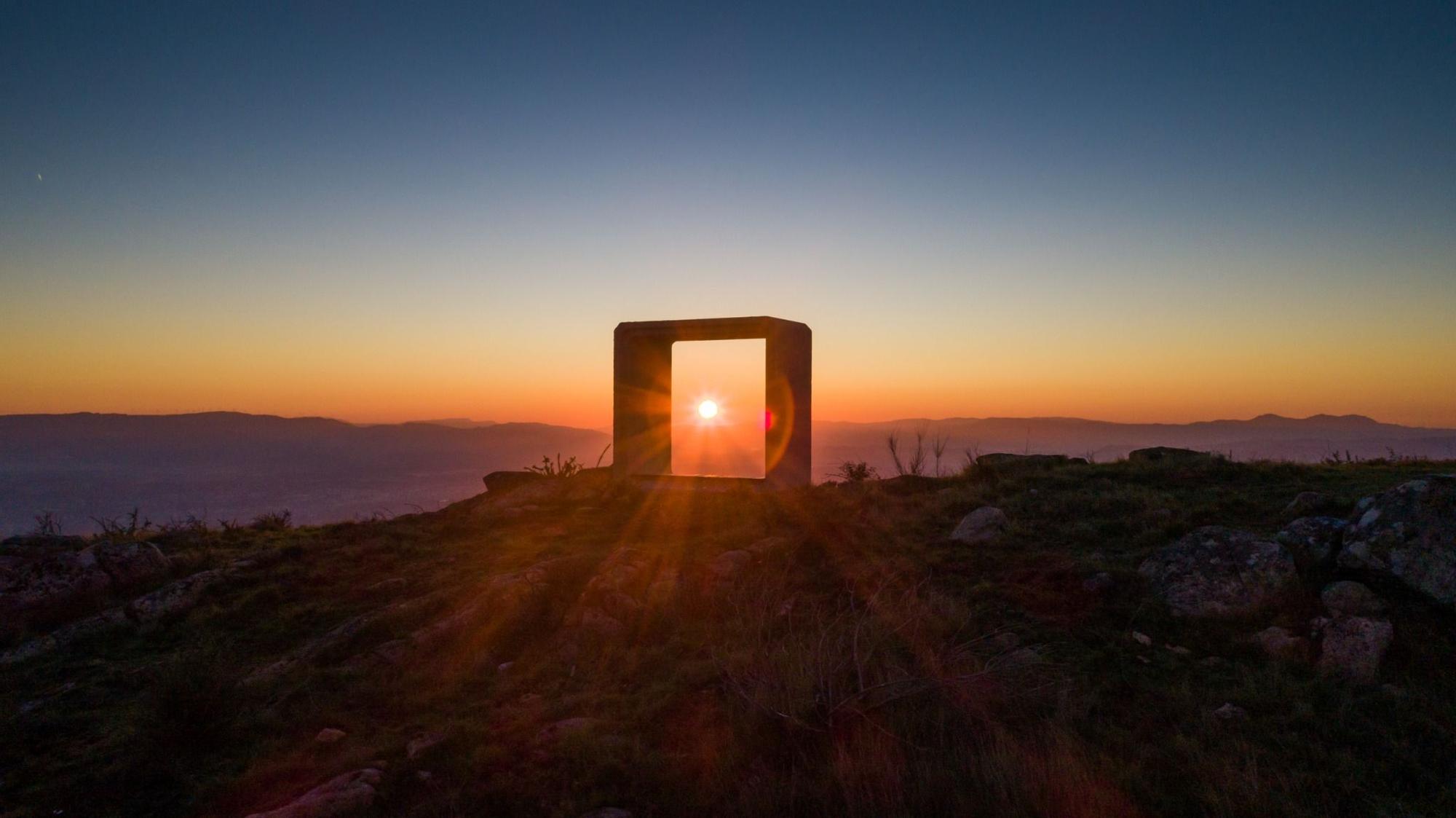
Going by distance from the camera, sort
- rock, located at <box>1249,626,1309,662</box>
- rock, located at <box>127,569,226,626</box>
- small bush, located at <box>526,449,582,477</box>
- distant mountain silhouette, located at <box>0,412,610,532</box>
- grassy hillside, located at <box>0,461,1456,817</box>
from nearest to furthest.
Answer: grassy hillside, located at <box>0,461,1456,817</box>, rock, located at <box>1249,626,1309,662</box>, rock, located at <box>127,569,226,626</box>, small bush, located at <box>526,449,582,477</box>, distant mountain silhouette, located at <box>0,412,610,532</box>

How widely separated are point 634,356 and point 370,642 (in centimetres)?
856

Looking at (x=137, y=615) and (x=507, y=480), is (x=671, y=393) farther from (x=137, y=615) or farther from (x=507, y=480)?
(x=137, y=615)

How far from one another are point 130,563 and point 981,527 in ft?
33.8

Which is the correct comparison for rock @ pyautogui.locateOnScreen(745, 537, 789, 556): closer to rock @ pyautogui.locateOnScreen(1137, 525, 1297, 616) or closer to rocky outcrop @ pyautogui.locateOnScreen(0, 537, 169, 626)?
rock @ pyautogui.locateOnScreen(1137, 525, 1297, 616)

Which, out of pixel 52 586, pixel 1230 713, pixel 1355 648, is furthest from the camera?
pixel 52 586

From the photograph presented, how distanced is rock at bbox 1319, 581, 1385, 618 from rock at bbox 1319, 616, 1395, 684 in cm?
21

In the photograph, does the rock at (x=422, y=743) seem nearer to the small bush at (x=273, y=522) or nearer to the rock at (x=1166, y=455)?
the small bush at (x=273, y=522)

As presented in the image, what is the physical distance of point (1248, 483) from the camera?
36.4 ft

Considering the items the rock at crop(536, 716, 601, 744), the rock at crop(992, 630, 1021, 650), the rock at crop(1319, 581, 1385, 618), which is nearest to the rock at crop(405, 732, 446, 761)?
the rock at crop(536, 716, 601, 744)

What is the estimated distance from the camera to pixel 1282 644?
5.88 metres

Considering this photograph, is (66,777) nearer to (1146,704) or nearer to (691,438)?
(1146,704)

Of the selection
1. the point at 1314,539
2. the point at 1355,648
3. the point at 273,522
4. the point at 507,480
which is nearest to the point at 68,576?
the point at 273,522

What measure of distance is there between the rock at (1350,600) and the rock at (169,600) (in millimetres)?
10946

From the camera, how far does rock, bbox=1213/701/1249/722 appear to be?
4961mm
